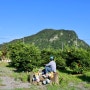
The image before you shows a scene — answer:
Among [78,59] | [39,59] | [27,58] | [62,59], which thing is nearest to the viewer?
[27,58]

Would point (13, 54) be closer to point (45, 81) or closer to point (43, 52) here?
point (43, 52)

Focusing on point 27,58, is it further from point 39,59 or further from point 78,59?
point 78,59

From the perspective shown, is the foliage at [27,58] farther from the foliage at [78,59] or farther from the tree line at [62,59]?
the foliage at [78,59]

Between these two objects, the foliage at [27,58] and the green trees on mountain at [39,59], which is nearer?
the foliage at [27,58]

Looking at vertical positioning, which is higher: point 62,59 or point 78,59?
point 62,59

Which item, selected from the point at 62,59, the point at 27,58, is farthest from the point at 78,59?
the point at 27,58

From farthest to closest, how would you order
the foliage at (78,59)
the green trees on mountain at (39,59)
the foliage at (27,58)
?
the foliage at (78,59) → the green trees on mountain at (39,59) → the foliage at (27,58)

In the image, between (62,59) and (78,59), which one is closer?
(78,59)

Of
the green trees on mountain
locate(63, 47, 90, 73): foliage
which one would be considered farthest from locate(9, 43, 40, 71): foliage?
locate(63, 47, 90, 73): foliage

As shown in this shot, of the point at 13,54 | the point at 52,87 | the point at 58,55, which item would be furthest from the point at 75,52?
the point at 52,87

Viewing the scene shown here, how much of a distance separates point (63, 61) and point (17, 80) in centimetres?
927

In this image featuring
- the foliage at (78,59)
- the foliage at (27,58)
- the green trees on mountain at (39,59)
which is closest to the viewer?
the foliage at (27,58)

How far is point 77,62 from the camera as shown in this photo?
26734mm

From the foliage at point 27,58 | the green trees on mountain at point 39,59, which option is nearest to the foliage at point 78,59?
the green trees on mountain at point 39,59
